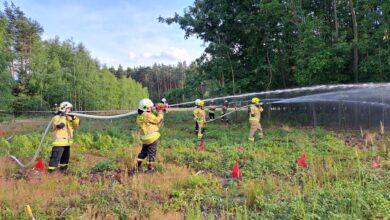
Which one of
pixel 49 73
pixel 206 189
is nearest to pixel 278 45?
pixel 206 189

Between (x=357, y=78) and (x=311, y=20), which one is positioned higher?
(x=311, y=20)

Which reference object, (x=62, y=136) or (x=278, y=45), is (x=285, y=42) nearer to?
(x=278, y=45)

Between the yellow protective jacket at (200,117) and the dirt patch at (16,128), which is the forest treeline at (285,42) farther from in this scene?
the dirt patch at (16,128)

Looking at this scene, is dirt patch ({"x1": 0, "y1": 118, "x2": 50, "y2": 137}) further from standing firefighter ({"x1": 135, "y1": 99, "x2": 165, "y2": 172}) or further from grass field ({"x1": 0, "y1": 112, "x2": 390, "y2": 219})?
standing firefighter ({"x1": 135, "y1": 99, "x2": 165, "y2": 172})

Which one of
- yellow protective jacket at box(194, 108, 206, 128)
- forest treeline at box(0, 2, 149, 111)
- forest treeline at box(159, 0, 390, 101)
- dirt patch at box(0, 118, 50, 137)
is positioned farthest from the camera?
forest treeline at box(0, 2, 149, 111)

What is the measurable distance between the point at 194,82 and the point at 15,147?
41.4 feet

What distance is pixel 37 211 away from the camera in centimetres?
498

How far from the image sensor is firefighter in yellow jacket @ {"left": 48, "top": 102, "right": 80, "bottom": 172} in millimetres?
8134

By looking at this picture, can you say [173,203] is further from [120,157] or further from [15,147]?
[15,147]

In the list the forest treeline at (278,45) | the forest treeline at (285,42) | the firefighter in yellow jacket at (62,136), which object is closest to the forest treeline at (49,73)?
the forest treeline at (278,45)

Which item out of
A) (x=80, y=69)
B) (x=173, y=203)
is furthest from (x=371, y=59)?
(x=80, y=69)

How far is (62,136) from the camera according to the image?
329 inches

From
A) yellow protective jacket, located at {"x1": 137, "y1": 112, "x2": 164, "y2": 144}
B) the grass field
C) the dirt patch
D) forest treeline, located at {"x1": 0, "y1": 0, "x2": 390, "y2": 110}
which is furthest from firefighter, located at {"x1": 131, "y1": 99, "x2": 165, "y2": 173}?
the dirt patch

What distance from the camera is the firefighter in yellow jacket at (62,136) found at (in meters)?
8.13
